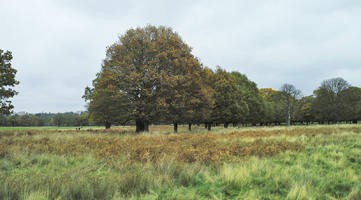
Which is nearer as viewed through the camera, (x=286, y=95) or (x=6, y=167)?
(x=6, y=167)

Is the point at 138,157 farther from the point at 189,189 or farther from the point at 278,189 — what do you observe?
the point at 278,189

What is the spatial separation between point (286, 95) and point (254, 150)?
1661 inches

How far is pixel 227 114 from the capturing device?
3097 cm

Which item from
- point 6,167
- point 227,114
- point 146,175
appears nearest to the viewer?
point 146,175

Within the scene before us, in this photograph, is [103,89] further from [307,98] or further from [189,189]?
[307,98]

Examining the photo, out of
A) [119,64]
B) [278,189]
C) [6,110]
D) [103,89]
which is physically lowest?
[278,189]

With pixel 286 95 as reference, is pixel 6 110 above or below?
below

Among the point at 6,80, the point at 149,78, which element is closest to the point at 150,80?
the point at 149,78

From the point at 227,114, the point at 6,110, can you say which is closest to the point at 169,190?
the point at 6,110

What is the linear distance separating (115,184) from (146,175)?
75 cm

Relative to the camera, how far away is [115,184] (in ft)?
13.4

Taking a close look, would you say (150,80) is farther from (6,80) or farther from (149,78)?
(6,80)

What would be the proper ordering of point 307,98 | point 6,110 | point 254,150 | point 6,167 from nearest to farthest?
point 6,167 → point 254,150 → point 6,110 → point 307,98

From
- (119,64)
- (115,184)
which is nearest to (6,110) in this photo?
(119,64)
